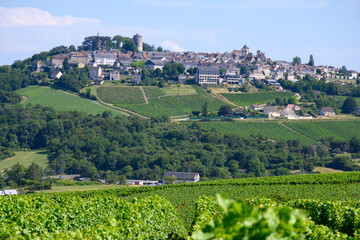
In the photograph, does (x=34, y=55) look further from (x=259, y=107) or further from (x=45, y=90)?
(x=259, y=107)

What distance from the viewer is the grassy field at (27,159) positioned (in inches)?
2687

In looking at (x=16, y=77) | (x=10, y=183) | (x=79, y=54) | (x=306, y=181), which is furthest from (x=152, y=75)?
(x=306, y=181)

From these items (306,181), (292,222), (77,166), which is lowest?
(77,166)

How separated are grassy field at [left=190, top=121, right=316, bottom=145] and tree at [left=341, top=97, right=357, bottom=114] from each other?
2324cm

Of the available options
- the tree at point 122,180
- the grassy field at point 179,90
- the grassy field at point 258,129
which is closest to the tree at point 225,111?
the grassy field at point 258,129

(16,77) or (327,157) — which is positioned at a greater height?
(16,77)

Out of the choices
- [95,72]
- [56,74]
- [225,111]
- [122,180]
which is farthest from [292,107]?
[56,74]

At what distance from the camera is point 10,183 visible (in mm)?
55406

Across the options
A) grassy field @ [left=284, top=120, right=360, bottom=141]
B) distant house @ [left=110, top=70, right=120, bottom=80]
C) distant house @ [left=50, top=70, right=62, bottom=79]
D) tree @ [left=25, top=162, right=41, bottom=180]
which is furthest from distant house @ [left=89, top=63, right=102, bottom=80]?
tree @ [left=25, top=162, right=41, bottom=180]

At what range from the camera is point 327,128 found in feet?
290

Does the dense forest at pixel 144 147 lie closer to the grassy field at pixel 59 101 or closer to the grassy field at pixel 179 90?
the grassy field at pixel 59 101

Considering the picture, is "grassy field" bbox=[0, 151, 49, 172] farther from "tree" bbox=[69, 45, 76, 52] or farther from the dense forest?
"tree" bbox=[69, 45, 76, 52]

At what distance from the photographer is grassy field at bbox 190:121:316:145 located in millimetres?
82875

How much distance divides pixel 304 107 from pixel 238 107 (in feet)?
56.3
